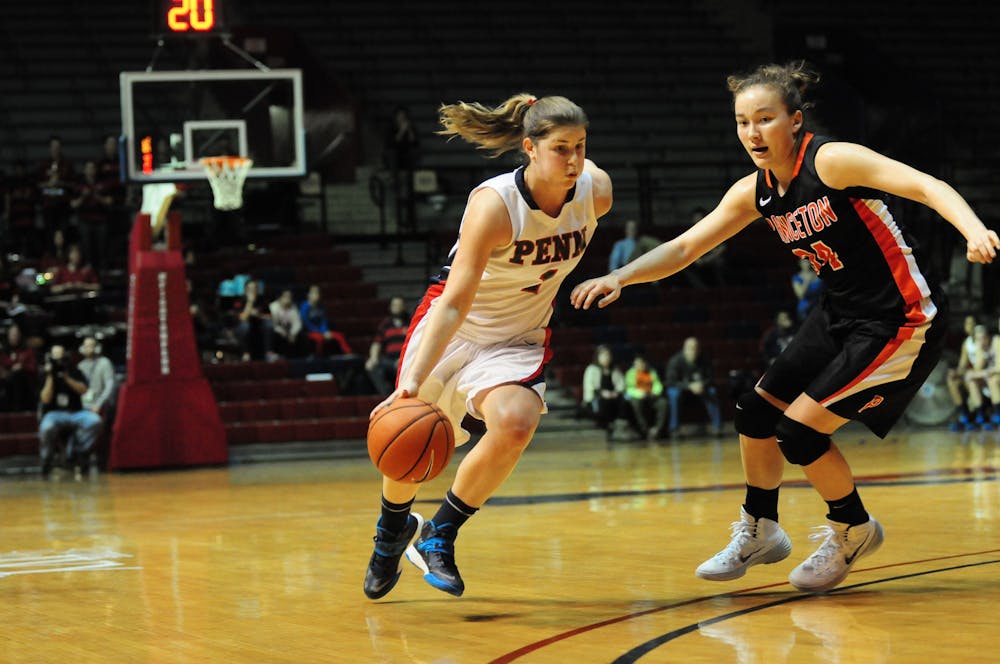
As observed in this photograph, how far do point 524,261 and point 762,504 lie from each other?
1.24m

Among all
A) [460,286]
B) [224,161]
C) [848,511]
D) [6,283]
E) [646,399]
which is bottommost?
[646,399]

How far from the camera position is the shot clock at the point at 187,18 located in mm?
12516

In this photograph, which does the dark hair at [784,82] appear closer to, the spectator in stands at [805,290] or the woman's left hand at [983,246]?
the woman's left hand at [983,246]

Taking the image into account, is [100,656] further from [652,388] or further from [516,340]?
[652,388]

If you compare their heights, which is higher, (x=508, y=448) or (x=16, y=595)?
(x=508, y=448)

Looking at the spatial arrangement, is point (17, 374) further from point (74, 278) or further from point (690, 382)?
point (690, 382)

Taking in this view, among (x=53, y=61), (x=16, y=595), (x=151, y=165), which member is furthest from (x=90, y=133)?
(x=16, y=595)

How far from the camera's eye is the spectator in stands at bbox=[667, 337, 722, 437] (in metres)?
15.0

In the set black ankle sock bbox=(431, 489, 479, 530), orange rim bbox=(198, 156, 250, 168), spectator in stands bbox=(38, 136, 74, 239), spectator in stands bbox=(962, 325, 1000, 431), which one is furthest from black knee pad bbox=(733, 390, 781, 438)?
spectator in stands bbox=(38, 136, 74, 239)

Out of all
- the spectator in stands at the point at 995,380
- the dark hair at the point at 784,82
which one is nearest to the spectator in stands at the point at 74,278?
the spectator in stands at the point at 995,380

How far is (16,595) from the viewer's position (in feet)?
17.5

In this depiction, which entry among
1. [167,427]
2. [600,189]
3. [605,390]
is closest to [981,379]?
[605,390]

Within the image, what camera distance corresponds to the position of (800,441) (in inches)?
183

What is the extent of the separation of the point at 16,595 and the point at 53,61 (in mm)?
15306
